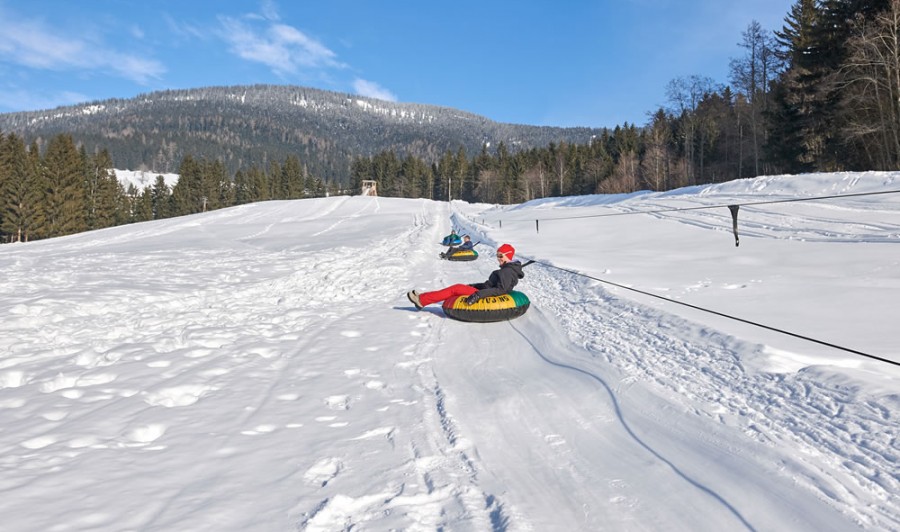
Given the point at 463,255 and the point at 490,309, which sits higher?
the point at 463,255

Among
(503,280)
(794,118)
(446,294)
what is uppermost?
(794,118)

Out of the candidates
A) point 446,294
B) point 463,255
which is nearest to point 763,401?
point 446,294

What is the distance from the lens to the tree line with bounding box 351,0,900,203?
21.3 metres

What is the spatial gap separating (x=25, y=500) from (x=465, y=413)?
281 cm

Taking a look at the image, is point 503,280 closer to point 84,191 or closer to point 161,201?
point 84,191

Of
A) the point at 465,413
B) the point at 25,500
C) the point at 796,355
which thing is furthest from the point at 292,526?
the point at 796,355

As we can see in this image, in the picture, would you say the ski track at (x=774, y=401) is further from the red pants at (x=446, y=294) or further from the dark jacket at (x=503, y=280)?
the red pants at (x=446, y=294)

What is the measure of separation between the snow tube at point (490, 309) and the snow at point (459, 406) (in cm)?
17

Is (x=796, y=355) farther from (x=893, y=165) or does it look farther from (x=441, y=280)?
(x=893, y=165)

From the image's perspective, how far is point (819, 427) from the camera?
334 centimetres

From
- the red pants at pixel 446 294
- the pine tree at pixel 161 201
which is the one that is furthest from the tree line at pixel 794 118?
the pine tree at pixel 161 201

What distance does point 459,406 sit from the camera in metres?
4.27

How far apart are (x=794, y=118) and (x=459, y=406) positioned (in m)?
31.0

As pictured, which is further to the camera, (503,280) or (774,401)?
(503,280)
